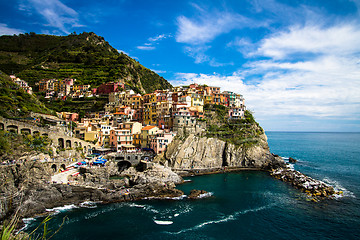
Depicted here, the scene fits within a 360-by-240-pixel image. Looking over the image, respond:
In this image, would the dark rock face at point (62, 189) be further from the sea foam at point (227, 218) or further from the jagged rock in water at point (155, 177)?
the sea foam at point (227, 218)

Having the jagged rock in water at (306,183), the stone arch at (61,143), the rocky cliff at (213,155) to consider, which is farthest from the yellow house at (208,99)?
the stone arch at (61,143)

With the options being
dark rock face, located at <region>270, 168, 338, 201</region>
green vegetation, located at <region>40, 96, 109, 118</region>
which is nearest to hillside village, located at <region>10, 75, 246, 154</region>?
green vegetation, located at <region>40, 96, 109, 118</region>

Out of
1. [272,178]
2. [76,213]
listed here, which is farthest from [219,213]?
[272,178]

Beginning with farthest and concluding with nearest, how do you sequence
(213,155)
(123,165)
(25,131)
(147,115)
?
1. (147,115)
2. (213,155)
3. (123,165)
4. (25,131)

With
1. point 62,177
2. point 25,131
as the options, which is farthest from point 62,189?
point 25,131

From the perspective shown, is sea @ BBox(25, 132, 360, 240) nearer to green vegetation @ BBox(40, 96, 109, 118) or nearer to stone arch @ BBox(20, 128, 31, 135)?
stone arch @ BBox(20, 128, 31, 135)

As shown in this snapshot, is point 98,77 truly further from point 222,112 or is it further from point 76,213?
point 76,213

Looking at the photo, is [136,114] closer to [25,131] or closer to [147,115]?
[147,115]
